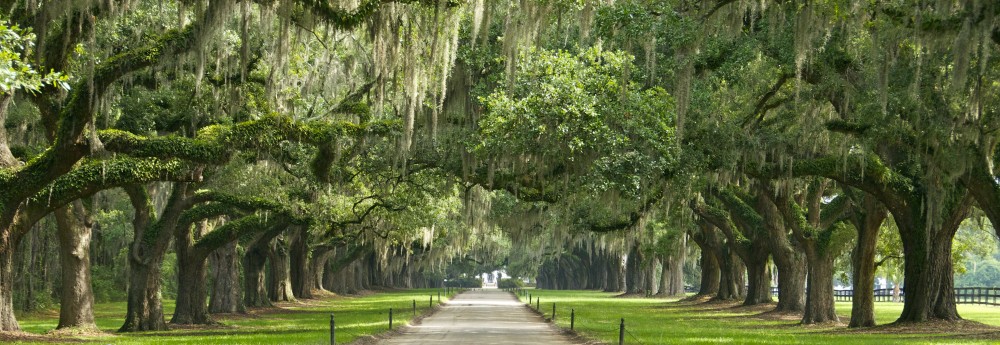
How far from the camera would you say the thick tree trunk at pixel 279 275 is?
51094 mm

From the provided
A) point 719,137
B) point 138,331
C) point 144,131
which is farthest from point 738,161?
point 138,331

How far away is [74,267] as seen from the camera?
24172 mm

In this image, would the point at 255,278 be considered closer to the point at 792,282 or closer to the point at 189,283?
the point at 189,283

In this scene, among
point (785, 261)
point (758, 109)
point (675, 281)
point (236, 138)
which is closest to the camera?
point (236, 138)

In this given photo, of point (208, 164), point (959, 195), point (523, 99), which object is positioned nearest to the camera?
point (208, 164)

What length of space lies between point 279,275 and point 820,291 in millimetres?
28516

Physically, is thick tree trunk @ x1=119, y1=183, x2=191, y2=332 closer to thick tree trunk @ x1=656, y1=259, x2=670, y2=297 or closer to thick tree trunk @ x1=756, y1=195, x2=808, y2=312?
thick tree trunk @ x1=756, y1=195, x2=808, y2=312

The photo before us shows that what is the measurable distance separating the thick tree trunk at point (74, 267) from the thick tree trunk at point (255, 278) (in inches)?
758

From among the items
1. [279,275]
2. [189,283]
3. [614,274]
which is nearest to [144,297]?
[189,283]

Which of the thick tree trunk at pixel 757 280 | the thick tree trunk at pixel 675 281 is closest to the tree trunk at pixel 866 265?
the thick tree trunk at pixel 757 280

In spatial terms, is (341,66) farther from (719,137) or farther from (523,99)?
(719,137)

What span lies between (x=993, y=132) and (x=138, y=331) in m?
19.4

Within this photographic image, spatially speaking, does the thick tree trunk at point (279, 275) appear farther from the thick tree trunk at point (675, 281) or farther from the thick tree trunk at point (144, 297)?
the thick tree trunk at point (675, 281)

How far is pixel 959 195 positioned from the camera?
81.5ft
